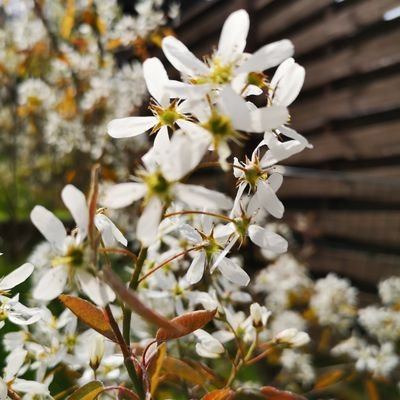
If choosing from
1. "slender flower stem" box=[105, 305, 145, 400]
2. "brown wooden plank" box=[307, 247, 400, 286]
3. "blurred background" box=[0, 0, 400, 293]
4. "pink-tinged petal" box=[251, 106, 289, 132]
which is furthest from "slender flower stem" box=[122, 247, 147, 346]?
"brown wooden plank" box=[307, 247, 400, 286]

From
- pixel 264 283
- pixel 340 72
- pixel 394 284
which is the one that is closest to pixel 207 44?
pixel 340 72

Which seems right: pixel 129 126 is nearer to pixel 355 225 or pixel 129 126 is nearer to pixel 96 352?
pixel 96 352

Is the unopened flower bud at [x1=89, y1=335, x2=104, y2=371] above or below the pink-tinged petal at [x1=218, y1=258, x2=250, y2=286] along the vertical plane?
below

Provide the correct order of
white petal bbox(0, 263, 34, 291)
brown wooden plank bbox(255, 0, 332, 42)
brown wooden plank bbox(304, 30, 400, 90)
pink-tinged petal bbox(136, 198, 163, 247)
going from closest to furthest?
pink-tinged petal bbox(136, 198, 163, 247)
white petal bbox(0, 263, 34, 291)
brown wooden plank bbox(304, 30, 400, 90)
brown wooden plank bbox(255, 0, 332, 42)

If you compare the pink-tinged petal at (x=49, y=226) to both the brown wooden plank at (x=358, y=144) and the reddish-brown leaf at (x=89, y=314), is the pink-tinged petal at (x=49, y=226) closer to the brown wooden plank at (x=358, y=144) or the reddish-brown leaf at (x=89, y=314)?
the reddish-brown leaf at (x=89, y=314)

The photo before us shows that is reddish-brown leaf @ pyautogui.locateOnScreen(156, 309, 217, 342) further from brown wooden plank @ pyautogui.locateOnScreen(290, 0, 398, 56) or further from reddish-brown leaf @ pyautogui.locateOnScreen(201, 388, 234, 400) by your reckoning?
brown wooden plank @ pyautogui.locateOnScreen(290, 0, 398, 56)

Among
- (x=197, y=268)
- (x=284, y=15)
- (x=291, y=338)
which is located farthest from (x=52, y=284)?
(x=284, y=15)

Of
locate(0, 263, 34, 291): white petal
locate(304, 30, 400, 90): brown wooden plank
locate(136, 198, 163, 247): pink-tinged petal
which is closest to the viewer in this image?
locate(136, 198, 163, 247): pink-tinged petal
